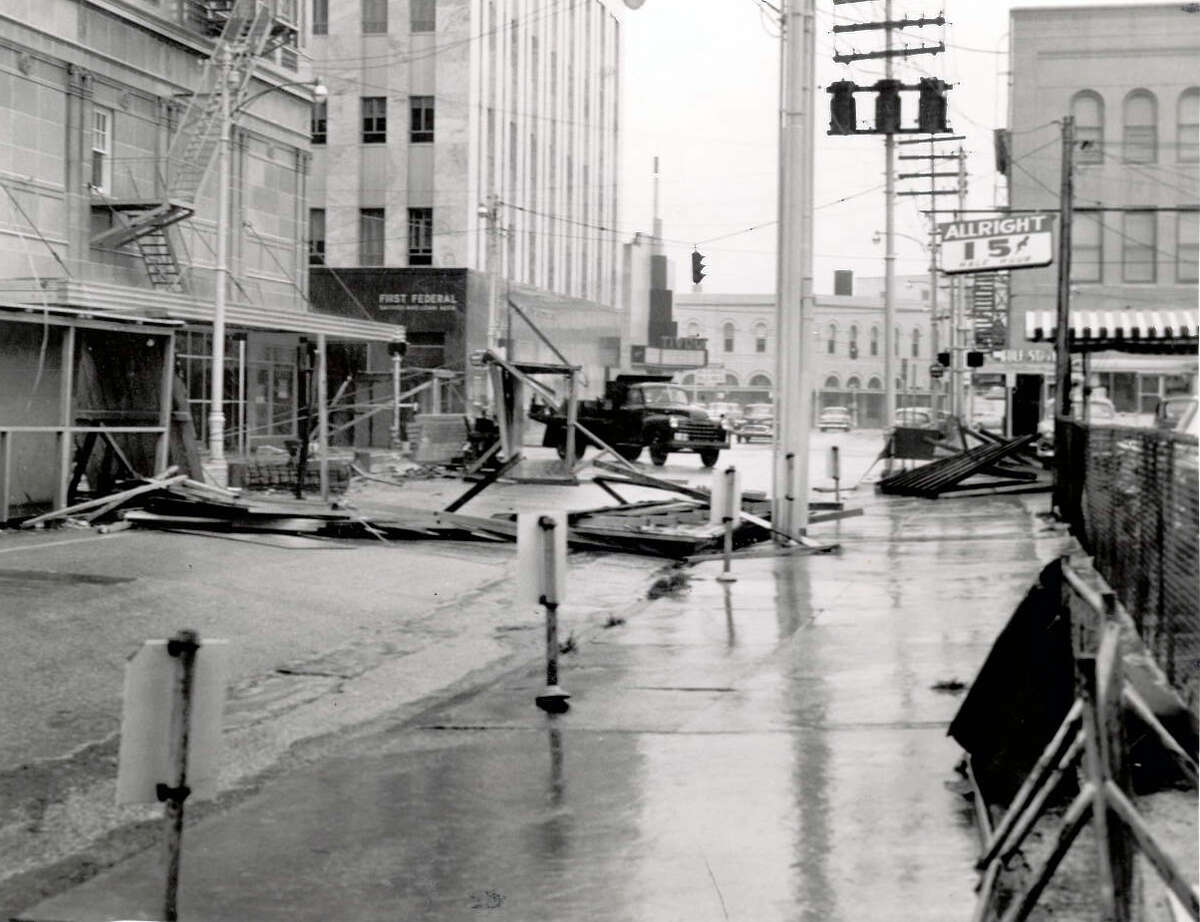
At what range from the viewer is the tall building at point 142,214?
821 inches

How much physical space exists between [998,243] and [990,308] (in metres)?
39.5

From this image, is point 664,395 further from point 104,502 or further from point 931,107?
point 104,502

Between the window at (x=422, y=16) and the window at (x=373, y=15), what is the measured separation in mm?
994

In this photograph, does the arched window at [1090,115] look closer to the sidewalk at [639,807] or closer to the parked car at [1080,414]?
the parked car at [1080,414]

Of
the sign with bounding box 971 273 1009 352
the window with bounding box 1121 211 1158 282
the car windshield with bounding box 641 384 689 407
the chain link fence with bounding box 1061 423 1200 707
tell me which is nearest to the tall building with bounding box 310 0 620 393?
the car windshield with bounding box 641 384 689 407

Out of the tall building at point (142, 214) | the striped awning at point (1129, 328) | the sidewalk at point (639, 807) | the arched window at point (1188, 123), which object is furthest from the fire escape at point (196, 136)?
the sidewalk at point (639, 807)

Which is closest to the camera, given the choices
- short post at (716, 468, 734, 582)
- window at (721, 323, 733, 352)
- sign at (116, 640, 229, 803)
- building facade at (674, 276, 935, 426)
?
sign at (116, 640, 229, 803)

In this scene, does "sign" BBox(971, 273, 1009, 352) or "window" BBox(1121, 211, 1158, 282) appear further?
"sign" BBox(971, 273, 1009, 352)

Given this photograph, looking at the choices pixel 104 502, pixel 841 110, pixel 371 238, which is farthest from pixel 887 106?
pixel 104 502

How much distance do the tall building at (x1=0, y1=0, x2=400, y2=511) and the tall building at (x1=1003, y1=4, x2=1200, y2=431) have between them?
1423 centimetres

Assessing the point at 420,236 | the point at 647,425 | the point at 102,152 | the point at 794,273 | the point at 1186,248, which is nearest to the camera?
the point at 794,273

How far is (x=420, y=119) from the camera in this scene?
5528 cm

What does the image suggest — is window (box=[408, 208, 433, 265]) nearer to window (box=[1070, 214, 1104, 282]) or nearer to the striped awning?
window (box=[1070, 214, 1104, 282])

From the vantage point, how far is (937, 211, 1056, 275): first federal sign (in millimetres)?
21672
